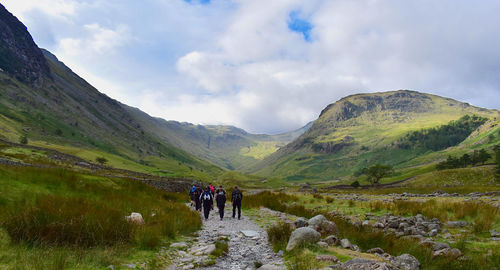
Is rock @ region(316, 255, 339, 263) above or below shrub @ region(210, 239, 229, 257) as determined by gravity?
above

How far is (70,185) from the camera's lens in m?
18.5

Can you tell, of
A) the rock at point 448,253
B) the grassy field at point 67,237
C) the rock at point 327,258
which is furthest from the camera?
the rock at point 448,253

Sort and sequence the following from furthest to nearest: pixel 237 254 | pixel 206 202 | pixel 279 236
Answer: pixel 206 202 < pixel 279 236 < pixel 237 254

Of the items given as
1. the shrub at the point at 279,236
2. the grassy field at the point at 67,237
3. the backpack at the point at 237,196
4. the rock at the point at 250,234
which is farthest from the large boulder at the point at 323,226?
the backpack at the point at 237,196

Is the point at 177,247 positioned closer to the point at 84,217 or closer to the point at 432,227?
the point at 84,217

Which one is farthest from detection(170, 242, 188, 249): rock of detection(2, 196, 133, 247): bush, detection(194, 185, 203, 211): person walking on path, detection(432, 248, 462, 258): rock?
detection(194, 185, 203, 211): person walking on path

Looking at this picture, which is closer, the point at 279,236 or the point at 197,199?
the point at 279,236

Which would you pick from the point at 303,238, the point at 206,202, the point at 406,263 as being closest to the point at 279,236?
the point at 303,238

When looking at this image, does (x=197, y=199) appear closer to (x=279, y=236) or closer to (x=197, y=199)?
(x=197, y=199)

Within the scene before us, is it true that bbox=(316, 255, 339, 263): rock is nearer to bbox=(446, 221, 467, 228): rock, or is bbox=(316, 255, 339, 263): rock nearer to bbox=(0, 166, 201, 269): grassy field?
bbox=(0, 166, 201, 269): grassy field

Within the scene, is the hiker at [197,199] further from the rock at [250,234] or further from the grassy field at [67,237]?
the grassy field at [67,237]

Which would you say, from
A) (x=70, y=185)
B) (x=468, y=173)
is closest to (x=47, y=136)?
(x=70, y=185)

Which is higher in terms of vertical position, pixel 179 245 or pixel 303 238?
pixel 303 238

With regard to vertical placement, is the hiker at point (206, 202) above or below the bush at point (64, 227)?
below
